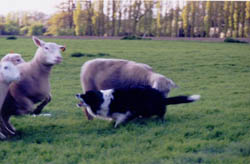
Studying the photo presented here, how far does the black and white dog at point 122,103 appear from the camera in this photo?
6.78 meters

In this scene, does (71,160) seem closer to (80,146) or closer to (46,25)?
(80,146)

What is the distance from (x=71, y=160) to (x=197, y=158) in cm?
180

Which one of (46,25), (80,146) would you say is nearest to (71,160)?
(80,146)

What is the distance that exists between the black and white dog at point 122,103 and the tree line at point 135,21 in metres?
43.5

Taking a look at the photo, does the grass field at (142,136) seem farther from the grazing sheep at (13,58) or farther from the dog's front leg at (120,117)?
the grazing sheep at (13,58)

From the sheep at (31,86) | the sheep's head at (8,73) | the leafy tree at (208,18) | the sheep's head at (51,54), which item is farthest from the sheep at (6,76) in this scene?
the leafy tree at (208,18)

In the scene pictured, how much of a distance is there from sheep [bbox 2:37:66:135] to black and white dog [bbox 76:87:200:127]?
0.75 m

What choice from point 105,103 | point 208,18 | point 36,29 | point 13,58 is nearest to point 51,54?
point 13,58

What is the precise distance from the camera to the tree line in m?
49.4

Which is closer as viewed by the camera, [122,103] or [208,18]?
[122,103]

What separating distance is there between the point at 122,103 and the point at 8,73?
218cm

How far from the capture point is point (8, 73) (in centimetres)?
598

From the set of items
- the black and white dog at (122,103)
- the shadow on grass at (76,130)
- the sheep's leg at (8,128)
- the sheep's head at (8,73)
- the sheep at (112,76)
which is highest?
the sheep's head at (8,73)

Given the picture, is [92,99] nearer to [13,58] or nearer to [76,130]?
[76,130]
